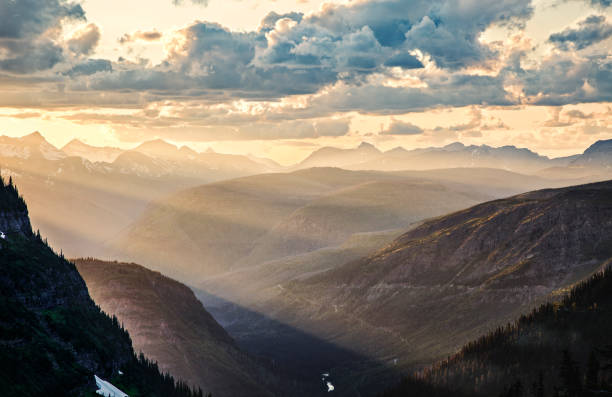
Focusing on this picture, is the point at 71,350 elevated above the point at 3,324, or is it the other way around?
the point at 3,324

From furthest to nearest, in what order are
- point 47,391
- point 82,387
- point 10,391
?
1. point 82,387
2. point 47,391
3. point 10,391

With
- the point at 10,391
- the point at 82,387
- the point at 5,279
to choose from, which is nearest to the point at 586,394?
the point at 82,387

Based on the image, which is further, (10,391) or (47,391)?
(47,391)

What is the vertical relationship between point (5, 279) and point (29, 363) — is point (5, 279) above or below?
above

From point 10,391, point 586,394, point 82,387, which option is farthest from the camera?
point 586,394

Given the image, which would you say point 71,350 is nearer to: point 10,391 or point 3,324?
point 3,324

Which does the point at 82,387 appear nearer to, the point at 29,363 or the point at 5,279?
the point at 29,363

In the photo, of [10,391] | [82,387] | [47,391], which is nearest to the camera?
→ [10,391]

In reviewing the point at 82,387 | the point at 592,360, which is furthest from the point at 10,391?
the point at 592,360

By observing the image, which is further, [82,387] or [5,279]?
[5,279]
